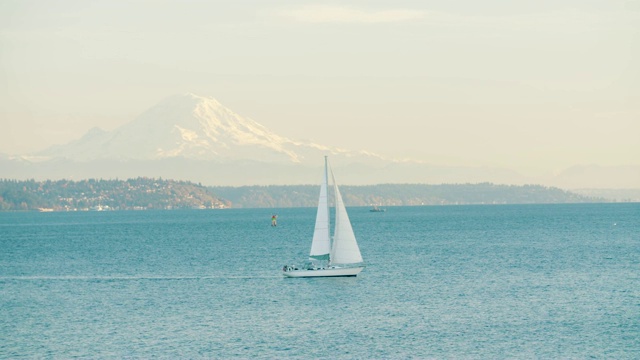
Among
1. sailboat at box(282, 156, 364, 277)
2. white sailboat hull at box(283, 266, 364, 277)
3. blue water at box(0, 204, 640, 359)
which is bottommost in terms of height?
blue water at box(0, 204, 640, 359)

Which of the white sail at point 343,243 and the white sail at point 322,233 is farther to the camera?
the white sail at point 322,233

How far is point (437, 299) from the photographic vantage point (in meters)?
82.0

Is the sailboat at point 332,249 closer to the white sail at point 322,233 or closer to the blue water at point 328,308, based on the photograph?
the white sail at point 322,233

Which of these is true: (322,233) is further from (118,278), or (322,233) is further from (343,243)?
(118,278)

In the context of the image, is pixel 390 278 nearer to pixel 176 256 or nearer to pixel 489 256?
pixel 489 256

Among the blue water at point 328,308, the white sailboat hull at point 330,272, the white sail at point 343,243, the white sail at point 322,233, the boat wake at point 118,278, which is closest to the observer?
the blue water at point 328,308

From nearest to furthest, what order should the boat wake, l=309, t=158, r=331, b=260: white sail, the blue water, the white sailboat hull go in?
the blue water < the white sailboat hull < l=309, t=158, r=331, b=260: white sail < the boat wake

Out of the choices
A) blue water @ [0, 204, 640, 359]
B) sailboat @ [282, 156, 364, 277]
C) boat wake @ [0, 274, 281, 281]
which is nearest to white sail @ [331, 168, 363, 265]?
sailboat @ [282, 156, 364, 277]

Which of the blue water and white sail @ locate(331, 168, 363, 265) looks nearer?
the blue water

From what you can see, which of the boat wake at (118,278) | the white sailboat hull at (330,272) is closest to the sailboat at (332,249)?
the white sailboat hull at (330,272)

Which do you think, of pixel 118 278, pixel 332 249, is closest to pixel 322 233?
pixel 332 249

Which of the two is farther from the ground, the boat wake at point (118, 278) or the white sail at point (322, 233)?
the white sail at point (322, 233)

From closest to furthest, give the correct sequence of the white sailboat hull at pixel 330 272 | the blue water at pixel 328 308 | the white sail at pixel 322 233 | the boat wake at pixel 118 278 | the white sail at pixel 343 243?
the blue water at pixel 328 308, the white sail at pixel 343 243, the white sailboat hull at pixel 330 272, the white sail at pixel 322 233, the boat wake at pixel 118 278

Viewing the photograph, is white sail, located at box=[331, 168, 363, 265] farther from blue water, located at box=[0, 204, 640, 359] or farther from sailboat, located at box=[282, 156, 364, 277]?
blue water, located at box=[0, 204, 640, 359]
